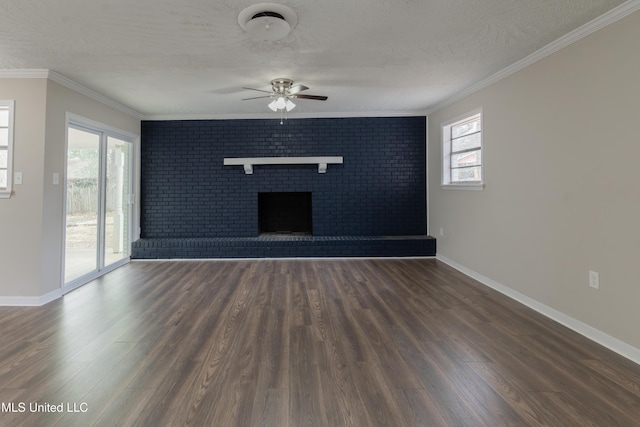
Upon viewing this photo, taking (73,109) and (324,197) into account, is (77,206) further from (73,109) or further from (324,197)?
(324,197)

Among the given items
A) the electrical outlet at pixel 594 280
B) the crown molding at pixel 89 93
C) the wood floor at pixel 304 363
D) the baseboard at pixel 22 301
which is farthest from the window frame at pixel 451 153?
the baseboard at pixel 22 301

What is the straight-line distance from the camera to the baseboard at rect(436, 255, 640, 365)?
2.12 m

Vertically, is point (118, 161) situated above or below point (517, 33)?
below

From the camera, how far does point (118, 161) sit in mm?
4773

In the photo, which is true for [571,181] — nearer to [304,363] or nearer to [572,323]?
[572,323]

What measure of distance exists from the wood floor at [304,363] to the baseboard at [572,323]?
9 centimetres

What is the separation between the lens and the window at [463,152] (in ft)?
13.4

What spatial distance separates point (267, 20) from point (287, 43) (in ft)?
1.60

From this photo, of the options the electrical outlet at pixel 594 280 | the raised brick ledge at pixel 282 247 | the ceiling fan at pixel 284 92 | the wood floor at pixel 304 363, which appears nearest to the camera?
the wood floor at pixel 304 363

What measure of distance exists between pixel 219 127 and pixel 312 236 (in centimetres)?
253

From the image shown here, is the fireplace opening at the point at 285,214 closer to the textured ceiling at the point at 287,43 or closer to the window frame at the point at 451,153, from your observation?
the textured ceiling at the point at 287,43

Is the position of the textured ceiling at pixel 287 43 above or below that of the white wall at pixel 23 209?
above

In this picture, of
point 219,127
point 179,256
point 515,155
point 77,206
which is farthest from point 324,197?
point 77,206

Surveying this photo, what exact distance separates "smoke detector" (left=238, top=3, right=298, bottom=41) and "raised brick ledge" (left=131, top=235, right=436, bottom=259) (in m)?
3.38
